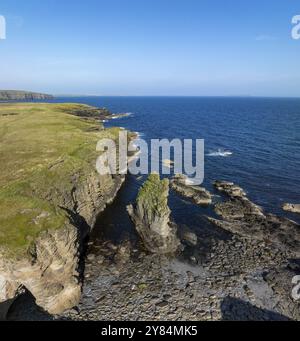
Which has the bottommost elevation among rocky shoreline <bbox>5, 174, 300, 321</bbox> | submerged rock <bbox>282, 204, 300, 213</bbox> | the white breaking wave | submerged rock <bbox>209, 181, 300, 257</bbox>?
rocky shoreline <bbox>5, 174, 300, 321</bbox>

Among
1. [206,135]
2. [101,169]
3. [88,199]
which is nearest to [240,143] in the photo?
[206,135]

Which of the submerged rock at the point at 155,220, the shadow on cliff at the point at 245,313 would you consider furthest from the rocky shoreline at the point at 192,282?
the submerged rock at the point at 155,220

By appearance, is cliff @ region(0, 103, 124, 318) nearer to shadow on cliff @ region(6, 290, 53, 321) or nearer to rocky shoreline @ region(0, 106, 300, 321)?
rocky shoreline @ region(0, 106, 300, 321)

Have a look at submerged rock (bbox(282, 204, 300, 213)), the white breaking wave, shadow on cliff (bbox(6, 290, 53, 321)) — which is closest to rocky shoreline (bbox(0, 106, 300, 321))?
shadow on cliff (bbox(6, 290, 53, 321))

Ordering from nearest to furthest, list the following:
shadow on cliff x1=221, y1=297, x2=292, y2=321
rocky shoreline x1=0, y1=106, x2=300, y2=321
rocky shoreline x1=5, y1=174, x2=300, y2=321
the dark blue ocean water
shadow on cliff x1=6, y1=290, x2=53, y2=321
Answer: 1. shadow on cliff x1=6, y1=290, x2=53, y2=321
2. rocky shoreline x1=0, y1=106, x2=300, y2=321
3. shadow on cliff x1=221, y1=297, x2=292, y2=321
4. rocky shoreline x1=5, y1=174, x2=300, y2=321
5. the dark blue ocean water

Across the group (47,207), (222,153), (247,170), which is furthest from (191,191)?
(222,153)

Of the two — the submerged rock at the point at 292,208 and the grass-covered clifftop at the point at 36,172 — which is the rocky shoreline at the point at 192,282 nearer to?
the submerged rock at the point at 292,208

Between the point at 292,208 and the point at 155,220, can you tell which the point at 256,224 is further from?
the point at 155,220
